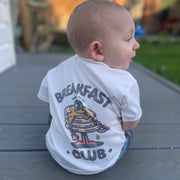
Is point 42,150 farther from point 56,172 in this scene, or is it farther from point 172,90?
point 172,90

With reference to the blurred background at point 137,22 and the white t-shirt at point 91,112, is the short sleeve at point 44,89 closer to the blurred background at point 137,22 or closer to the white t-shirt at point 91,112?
the white t-shirt at point 91,112

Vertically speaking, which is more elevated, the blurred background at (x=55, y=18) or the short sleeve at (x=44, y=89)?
the short sleeve at (x=44, y=89)

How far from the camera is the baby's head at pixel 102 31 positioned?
2.53ft

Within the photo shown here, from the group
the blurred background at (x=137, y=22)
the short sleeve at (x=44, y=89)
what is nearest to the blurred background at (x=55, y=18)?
the blurred background at (x=137, y=22)

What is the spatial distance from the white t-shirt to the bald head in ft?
0.37

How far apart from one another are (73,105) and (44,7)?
17.0 feet

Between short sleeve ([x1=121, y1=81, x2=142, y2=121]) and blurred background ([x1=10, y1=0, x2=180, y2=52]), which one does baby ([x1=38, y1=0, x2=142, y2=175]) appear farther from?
blurred background ([x1=10, y1=0, x2=180, y2=52])

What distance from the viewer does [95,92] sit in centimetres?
85

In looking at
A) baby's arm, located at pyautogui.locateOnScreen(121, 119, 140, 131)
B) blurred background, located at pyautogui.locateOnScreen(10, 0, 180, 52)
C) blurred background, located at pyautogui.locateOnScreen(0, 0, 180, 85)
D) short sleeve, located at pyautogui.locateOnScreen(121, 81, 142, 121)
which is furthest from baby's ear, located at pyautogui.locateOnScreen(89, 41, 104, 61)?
blurred background, located at pyautogui.locateOnScreen(10, 0, 180, 52)

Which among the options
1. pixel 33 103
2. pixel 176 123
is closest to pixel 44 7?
pixel 33 103

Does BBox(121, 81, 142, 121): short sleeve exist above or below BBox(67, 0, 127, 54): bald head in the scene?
below

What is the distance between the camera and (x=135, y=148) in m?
1.14

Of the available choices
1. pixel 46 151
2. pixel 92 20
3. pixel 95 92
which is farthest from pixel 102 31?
pixel 46 151

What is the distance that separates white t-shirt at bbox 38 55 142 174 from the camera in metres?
0.84
